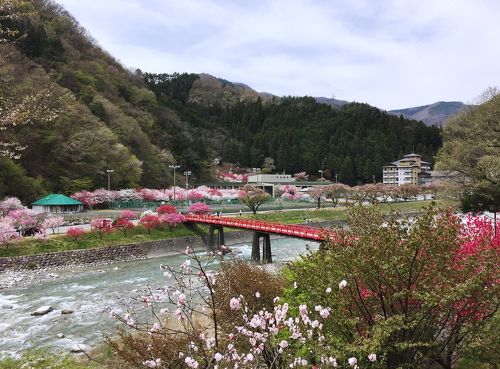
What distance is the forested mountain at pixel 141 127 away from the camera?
167ft

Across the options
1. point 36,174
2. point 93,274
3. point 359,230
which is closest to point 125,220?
point 93,274

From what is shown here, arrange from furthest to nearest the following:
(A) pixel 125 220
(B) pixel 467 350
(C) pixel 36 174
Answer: (C) pixel 36 174, (A) pixel 125 220, (B) pixel 467 350

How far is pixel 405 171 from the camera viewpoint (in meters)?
97.1

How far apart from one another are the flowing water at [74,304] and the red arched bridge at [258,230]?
6.02 ft

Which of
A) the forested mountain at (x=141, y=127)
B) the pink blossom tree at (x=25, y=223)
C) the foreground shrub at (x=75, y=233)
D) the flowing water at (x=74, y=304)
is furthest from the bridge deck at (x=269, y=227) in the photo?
the forested mountain at (x=141, y=127)

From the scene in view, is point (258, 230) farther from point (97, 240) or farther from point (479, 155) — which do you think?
point (479, 155)

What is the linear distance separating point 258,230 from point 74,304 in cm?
1507

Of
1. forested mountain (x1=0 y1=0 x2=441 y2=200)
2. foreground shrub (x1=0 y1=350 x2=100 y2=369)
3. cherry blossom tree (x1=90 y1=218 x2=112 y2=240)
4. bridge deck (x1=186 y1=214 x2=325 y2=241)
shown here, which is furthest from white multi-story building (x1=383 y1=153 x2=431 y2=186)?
foreground shrub (x1=0 y1=350 x2=100 y2=369)

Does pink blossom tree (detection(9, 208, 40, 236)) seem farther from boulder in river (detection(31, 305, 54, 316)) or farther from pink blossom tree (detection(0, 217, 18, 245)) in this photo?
boulder in river (detection(31, 305, 54, 316))

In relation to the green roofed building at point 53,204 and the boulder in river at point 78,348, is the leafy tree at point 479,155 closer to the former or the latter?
the boulder in river at point 78,348

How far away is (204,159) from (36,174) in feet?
140

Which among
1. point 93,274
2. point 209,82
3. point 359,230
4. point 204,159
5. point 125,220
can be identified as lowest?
point 93,274

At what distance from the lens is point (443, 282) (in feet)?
23.1

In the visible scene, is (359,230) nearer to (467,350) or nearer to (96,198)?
(467,350)
